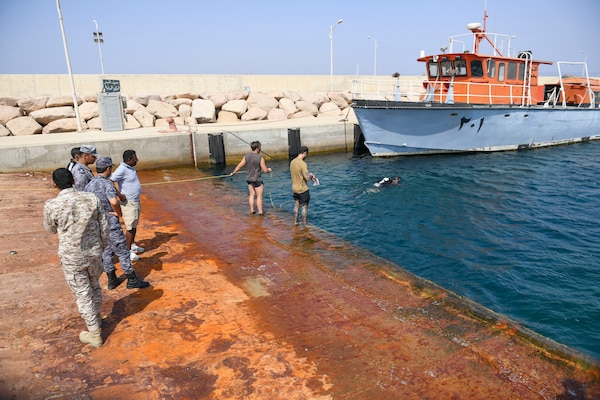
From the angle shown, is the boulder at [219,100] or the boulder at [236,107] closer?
the boulder at [236,107]

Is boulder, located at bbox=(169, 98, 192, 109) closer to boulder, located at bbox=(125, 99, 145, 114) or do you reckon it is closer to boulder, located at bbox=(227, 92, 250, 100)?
boulder, located at bbox=(227, 92, 250, 100)

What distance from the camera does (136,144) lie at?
1552cm

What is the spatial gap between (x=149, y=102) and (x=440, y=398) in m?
22.7

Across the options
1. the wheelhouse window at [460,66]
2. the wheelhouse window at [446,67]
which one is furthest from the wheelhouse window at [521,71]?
the wheelhouse window at [446,67]

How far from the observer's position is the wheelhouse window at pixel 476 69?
60.2 feet

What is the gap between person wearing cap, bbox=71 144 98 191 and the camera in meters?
5.57

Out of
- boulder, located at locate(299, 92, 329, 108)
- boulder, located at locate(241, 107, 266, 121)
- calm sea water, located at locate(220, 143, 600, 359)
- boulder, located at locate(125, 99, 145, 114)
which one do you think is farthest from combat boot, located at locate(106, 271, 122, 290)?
boulder, located at locate(299, 92, 329, 108)

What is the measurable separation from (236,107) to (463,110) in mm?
12671

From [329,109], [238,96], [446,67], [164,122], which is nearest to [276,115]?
[238,96]

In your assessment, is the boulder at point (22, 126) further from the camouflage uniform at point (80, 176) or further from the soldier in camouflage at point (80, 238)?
the soldier in camouflage at point (80, 238)

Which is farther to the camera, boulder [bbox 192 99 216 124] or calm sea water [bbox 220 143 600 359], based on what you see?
boulder [bbox 192 99 216 124]

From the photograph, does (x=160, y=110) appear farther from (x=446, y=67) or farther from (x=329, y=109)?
(x=446, y=67)

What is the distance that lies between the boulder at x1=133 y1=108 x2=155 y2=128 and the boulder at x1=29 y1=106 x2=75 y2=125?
119 inches

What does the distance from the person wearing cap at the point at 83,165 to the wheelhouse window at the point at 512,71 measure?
63.6 feet
